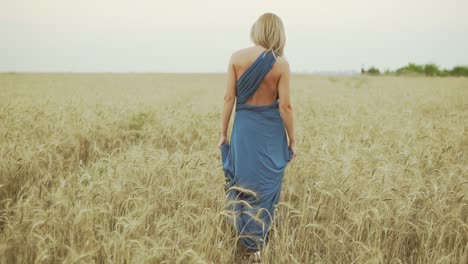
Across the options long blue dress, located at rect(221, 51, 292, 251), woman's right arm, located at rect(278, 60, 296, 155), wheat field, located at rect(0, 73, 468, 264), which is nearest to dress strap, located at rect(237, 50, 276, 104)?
long blue dress, located at rect(221, 51, 292, 251)

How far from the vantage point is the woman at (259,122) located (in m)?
2.81

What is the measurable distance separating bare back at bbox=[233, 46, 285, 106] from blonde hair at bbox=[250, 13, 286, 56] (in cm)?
6

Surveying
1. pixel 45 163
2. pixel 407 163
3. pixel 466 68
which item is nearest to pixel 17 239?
pixel 45 163

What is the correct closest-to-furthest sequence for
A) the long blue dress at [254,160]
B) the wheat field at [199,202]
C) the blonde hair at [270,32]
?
the wheat field at [199,202], the blonde hair at [270,32], the long blue dress at [254,160]

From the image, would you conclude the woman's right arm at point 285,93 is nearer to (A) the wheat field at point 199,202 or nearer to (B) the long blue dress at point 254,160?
(B) the long blue dress at point 254,160

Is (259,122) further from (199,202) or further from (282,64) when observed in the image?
(199,202)

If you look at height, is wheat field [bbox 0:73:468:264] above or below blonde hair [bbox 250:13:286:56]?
below

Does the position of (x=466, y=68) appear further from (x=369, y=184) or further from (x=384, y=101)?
(x=369, y=184)

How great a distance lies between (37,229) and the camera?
242cm

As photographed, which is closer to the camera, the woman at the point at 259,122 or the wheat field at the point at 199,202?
the wheat field at the point at 199,202

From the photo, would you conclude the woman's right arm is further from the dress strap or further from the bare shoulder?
the dress strap

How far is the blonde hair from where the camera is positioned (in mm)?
2775

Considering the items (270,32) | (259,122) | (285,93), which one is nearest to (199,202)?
(259,122)

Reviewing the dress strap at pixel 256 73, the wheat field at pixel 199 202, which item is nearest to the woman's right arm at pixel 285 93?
the dress strap at pixel 256 73
